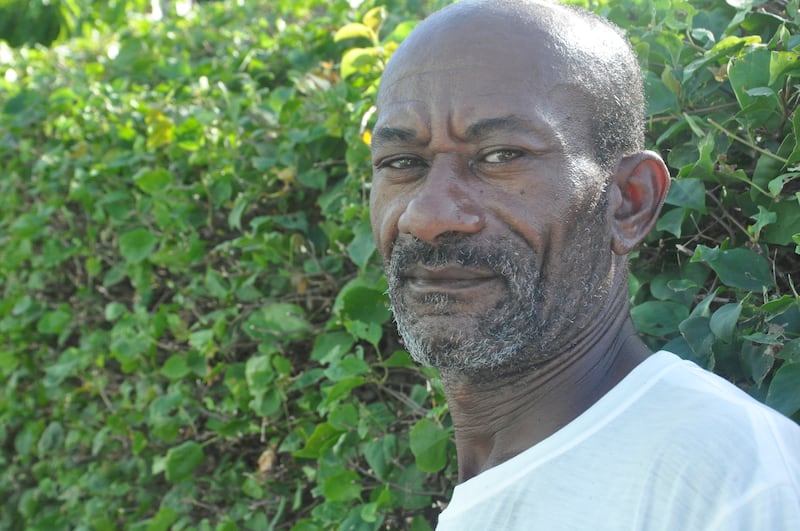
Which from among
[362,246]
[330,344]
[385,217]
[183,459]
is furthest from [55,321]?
[385,217]

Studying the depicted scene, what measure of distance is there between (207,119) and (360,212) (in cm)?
81

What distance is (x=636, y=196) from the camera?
6.86ft

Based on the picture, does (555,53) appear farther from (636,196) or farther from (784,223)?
(784,223)

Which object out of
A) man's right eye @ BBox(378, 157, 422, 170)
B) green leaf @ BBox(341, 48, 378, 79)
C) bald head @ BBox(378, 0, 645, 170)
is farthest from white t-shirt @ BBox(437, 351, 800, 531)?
green leaf @ BBox(341, 48, 378, 79)

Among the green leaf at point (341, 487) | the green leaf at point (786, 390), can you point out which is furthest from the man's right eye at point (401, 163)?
the green leaf at point (341, 487)

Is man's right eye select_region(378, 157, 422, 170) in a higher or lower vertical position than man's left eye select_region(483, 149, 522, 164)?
lower

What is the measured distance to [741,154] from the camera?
7.80 feet

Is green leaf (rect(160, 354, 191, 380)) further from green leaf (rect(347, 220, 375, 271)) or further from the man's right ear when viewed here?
the man's right ear

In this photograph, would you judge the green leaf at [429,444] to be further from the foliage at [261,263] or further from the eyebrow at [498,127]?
the eyebrow at [498,127]

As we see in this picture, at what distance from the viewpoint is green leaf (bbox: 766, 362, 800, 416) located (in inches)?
76.9

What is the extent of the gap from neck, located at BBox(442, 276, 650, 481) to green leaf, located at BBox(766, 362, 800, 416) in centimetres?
25

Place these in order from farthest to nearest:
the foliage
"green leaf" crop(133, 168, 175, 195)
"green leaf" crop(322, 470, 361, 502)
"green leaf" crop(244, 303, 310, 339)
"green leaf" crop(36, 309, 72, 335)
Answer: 1. "green leaf" crop(36, 309, 72, 335)
2. "green leaf" crop(133, 168, 175, 195)
3. "green leaf" crop(244, 303, 310, 339)
4. "green leaf" crop(322, 470, 361, 502)
5. the foliage

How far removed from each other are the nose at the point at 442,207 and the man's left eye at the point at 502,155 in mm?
57

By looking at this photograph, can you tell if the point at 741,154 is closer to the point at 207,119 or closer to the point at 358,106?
the point at 358,106
